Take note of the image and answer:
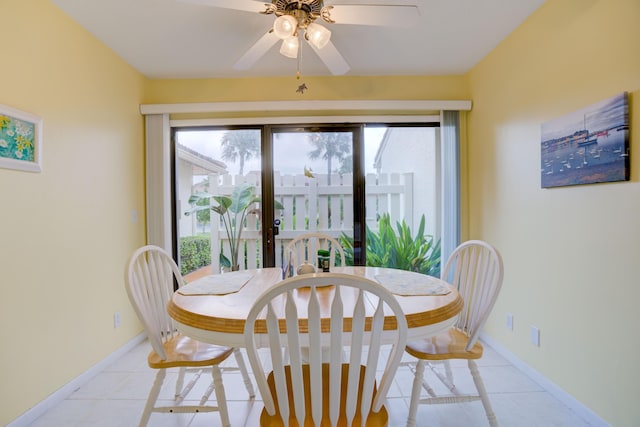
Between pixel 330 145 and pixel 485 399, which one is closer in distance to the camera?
pixel 485 399

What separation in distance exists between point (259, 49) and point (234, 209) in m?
1.58

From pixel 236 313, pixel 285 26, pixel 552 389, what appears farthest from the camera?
pixel 552 389

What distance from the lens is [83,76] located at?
2.15 m

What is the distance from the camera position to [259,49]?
1.81 meters

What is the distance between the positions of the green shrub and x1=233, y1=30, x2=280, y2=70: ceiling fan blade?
1.79m

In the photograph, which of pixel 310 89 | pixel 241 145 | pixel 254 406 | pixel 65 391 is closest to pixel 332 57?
pixel 310 89

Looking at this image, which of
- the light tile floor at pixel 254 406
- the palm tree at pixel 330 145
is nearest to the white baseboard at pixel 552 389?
the light tile floor at pixel 254 406

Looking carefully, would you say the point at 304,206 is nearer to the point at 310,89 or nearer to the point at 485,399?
the point at 310,89

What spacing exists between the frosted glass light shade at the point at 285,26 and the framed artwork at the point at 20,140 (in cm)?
148

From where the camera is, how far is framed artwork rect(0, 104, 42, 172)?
5.24ft

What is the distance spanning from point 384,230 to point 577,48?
Result: 6.30ft

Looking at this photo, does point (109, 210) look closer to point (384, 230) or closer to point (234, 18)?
point (234, 18)

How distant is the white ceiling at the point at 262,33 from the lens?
195 centimetres

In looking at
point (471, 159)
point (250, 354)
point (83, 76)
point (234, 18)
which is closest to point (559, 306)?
point (471, 159)
